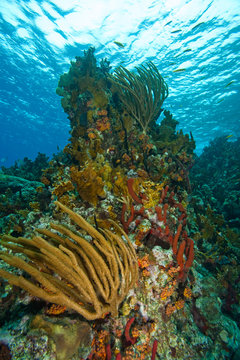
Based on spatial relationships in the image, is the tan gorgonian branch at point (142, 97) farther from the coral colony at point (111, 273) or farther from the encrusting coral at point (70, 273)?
the encrusting coral at point (70, 273)

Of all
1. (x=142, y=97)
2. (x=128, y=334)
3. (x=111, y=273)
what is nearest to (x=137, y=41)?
(x=142, y=97)

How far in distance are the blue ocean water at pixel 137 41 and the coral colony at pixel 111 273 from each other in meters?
8.28

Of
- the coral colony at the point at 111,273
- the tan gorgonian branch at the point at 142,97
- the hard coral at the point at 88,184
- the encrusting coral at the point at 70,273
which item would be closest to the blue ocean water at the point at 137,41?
the tan gorgonian branch at the point at 142,97

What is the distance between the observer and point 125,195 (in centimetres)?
386

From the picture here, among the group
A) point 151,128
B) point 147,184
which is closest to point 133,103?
point 151,128

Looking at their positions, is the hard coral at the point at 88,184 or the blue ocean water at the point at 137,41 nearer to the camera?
the hard coral at the point at 88,184

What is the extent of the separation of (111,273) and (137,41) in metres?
15.5

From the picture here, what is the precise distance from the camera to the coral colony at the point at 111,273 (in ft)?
5.52

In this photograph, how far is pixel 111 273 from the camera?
211cm

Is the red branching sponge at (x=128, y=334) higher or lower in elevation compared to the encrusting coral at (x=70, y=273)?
lower

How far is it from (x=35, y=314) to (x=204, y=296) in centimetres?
276

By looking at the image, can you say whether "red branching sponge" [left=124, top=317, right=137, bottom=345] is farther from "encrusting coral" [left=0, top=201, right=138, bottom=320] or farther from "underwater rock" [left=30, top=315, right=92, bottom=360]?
"underwater rock" [left=30, top=315, right=92, bottom=360]

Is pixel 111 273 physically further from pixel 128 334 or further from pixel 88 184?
pixel 88 184

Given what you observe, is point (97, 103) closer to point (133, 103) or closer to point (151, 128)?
point (133, 103)
